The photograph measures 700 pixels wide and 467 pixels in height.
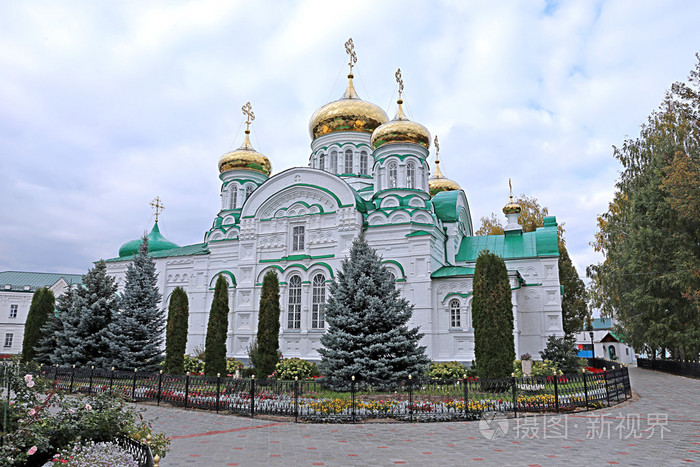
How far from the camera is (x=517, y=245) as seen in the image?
21000 mm

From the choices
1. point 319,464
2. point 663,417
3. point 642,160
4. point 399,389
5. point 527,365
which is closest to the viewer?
point 319,464

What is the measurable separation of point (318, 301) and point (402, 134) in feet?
25.7

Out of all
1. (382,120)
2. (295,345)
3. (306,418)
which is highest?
(382,120)

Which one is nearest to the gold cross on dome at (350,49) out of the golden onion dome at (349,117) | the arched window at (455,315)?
the golden onion dome at (349,117)

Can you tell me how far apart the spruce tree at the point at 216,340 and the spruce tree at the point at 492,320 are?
7785mm

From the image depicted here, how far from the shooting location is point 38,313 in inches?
796

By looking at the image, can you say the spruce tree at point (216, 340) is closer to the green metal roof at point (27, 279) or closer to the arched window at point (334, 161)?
the arched window at point (334, 161)

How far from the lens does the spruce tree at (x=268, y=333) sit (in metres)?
14.0

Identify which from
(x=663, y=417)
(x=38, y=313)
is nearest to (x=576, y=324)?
(x=663, y=417)

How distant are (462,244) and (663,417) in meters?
13.2

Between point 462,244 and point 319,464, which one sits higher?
point 462,244

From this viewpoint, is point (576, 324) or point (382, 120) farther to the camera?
point (576, 324)

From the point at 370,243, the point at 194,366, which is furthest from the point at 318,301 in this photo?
the point at 194,366

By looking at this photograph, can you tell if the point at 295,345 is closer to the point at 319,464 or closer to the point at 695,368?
the point at 319,464
